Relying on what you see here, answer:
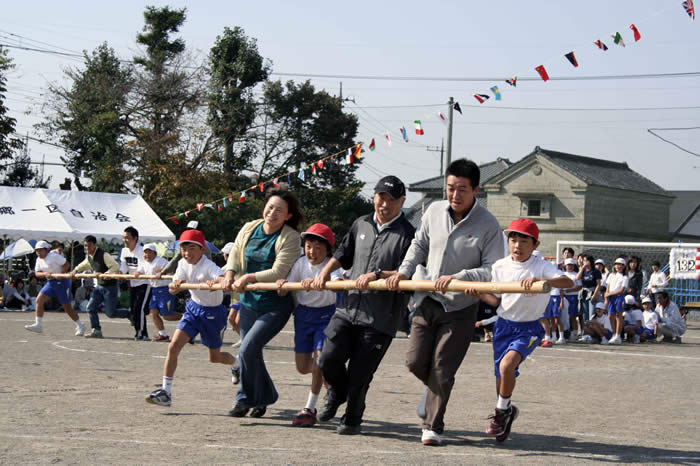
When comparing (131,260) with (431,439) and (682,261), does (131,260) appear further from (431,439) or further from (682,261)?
(682,261)

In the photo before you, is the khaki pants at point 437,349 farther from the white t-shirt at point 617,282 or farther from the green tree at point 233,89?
the green tree at point 233,89

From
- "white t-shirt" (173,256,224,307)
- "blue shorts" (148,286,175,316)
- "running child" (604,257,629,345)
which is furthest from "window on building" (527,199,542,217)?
"white t-shirt" (173,256,224,307)

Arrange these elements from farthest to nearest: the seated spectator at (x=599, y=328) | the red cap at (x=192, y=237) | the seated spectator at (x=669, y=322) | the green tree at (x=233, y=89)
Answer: the green tree at (x=233, y=89) < the seated spectator at (x=669, y=322) < the seated spectator at (x=599, y=328) < the red cap at (x=192, y=237)

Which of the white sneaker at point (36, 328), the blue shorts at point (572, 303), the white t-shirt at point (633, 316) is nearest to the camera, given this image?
the white sneaker at point (36, 328)

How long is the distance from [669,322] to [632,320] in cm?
103

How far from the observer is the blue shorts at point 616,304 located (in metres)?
20.3

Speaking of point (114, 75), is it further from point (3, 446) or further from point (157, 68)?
point (3, 446)

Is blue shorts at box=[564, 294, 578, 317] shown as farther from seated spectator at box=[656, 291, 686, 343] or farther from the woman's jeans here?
the woman's jeans

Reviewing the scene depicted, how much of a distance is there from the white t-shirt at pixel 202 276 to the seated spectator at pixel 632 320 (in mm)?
14440

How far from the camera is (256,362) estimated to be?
7586 mm

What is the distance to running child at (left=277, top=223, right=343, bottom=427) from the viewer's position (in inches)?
298

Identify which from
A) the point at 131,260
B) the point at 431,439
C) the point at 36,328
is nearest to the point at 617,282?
the point at 131,260

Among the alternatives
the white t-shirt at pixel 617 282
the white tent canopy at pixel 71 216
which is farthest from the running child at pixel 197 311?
the white tent canopy at pixel 71 216

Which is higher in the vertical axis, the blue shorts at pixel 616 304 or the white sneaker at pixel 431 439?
the blue shorts at pixel 616 304
